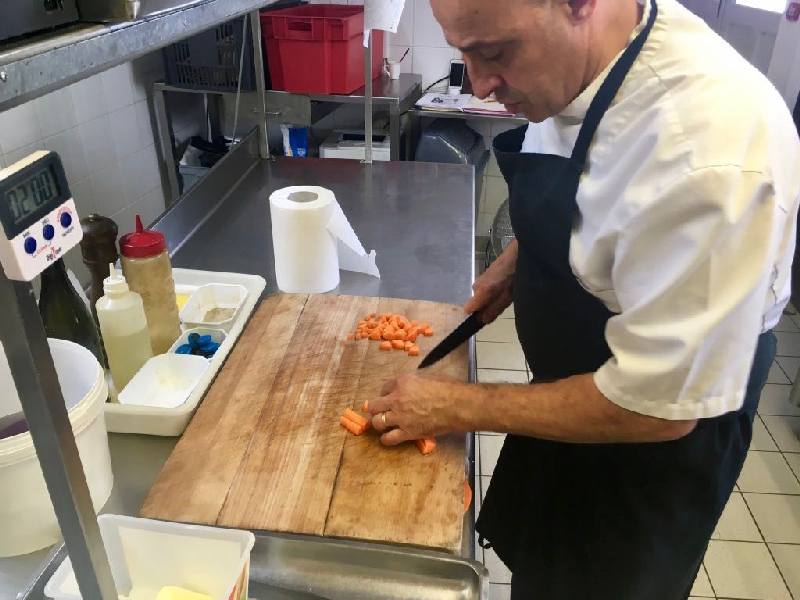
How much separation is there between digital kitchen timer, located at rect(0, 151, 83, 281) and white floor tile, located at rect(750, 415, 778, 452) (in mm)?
2399

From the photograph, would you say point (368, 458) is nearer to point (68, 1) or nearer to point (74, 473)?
point (74, 473)

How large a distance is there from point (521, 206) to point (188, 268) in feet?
2.48

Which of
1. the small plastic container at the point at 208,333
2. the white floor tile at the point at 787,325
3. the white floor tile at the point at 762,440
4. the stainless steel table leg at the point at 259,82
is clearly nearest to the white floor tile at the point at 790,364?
the white floor tile at the point at 787,325

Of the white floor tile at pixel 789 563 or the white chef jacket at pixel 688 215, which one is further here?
the white floor tile at pixel 789 563

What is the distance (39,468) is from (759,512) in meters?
2.05

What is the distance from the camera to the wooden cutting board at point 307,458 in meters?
0.77

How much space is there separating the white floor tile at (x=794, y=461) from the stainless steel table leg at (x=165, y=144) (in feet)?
8.19

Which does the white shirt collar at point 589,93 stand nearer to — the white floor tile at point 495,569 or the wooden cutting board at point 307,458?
the wooden cutting board at point 307,458

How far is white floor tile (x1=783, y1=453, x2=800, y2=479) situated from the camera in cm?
217

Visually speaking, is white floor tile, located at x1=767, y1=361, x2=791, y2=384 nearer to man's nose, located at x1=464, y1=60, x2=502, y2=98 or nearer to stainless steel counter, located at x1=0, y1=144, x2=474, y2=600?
stainless steel counter, located at x1=0, y1=144, x2=474, y2=600

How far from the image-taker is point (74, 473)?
406 millimetres

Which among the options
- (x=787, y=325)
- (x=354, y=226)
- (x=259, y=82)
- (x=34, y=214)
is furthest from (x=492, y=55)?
(x=787, y=325)

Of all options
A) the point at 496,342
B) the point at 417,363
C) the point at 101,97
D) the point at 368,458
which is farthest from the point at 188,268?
the point at 496,342

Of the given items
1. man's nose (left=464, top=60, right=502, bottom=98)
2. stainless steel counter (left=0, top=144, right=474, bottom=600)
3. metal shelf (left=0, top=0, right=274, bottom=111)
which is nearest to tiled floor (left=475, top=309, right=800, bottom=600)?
stainless steel counter (left=0, top=144, right=474, bottom=600)
